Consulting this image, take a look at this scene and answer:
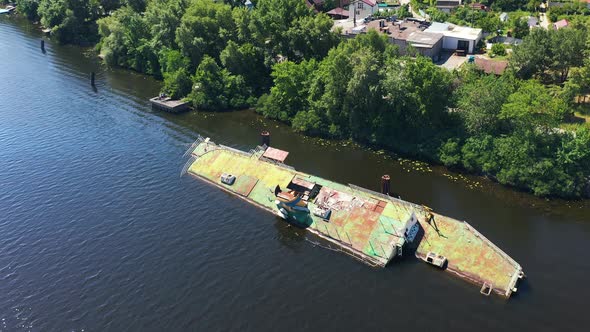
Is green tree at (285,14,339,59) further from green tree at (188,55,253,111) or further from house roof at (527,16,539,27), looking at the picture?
house roof at (527,16,539,27)

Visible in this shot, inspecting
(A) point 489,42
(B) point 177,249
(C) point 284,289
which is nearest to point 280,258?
(C) point 284,289

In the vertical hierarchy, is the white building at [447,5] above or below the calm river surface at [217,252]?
above

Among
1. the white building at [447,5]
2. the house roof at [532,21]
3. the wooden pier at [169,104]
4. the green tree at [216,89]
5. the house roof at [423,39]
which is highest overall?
the white building at [447,5]

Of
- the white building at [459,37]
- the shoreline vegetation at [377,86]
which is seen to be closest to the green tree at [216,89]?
the shoreline vegetation at [377,86]

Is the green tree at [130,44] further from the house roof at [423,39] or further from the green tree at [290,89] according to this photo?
the house roof at [423,39]

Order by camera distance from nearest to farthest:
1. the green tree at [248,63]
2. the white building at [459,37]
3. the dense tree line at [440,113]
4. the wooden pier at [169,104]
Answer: the dense tree line at [440,113]
the wooden pier at [169,104]
the green tree at [248,63]
the white building at [459,37]

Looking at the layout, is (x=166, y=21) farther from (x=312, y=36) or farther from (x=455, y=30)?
(x=455, y=30)

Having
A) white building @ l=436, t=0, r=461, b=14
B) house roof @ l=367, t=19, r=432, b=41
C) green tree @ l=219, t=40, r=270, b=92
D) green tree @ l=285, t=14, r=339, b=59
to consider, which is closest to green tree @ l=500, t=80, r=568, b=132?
green tree @ l=285, t=14, r=339, b=59
